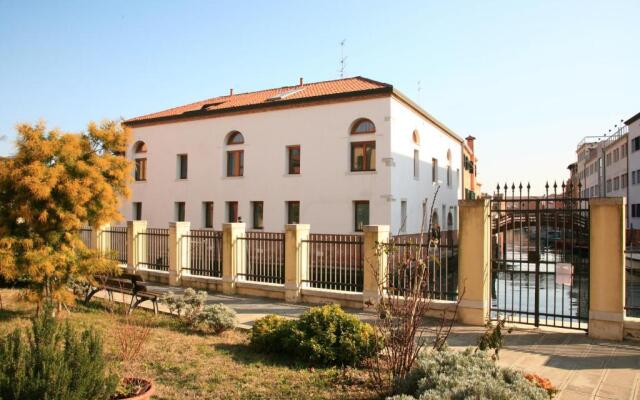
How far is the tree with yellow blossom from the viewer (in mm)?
7852

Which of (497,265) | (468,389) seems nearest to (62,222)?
(468,389)

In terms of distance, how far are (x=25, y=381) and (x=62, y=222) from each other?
502cm

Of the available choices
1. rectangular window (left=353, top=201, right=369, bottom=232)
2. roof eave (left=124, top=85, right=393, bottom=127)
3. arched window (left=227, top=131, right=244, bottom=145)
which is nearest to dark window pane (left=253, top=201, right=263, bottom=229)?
arched window (left=227, top=131, right=244, bottom=145)

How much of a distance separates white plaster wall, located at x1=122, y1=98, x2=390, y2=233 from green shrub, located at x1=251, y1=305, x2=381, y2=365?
15602mm

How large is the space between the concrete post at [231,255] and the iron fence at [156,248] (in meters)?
2.86

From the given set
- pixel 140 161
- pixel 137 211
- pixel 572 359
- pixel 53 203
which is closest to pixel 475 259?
pixel 572 359

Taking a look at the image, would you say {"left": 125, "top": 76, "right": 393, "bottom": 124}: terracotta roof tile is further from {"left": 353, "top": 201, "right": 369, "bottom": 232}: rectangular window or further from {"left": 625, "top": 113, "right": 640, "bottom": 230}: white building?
{"left": 625, "top": 113, "right": 640, "bottom": 230}: white building

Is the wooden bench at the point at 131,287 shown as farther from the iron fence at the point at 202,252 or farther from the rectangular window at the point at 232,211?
the rectangular window at the point at 232,211

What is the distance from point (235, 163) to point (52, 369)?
2371 cm

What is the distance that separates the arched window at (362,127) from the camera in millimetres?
22938

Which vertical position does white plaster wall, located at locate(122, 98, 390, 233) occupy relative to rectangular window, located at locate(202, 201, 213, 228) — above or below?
above

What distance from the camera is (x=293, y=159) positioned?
25203 millimetres

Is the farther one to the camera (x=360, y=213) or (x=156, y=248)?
(x=360, y=213)

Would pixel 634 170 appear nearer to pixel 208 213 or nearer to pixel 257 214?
pixel 257 214
